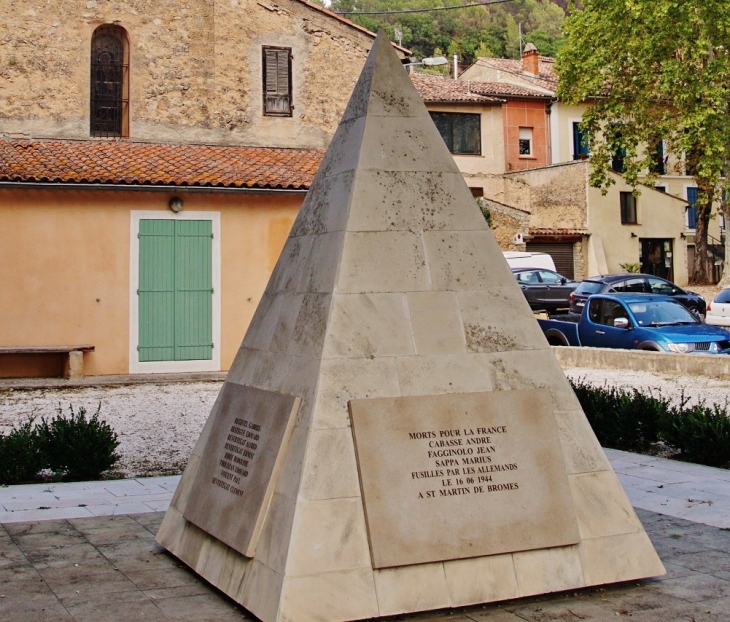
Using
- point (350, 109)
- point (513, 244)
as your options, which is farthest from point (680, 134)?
point (350, 109)

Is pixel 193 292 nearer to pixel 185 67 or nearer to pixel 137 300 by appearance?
pixel 137 300

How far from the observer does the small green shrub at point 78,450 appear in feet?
30.3

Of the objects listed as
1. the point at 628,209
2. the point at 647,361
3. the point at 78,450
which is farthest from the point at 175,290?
the point at 628,209

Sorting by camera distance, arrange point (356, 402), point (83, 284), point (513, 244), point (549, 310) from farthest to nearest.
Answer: point (513, 244) < point (549, 310) < point (83, 284) < point (356, 402)

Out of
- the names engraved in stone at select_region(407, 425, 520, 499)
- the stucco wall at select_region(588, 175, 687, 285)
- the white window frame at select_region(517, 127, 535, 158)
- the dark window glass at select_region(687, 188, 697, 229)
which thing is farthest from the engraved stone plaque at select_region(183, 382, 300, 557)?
the dark window glass at select_region(687, 188, 697, 229)

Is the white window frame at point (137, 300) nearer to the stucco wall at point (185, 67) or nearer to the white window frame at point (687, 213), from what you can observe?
the stucco wall at point (185, 67)

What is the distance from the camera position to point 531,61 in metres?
51.2

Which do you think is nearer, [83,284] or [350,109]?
[350,109]

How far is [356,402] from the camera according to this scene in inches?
203

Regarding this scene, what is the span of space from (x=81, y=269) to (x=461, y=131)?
27505mm

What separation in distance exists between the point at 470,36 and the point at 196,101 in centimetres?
8371

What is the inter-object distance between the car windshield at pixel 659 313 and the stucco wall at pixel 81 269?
300 inches

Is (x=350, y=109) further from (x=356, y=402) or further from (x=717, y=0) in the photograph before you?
(x=717, y=0)

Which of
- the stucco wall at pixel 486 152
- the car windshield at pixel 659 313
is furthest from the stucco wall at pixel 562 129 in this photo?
the car windshield at pixel 659 313
